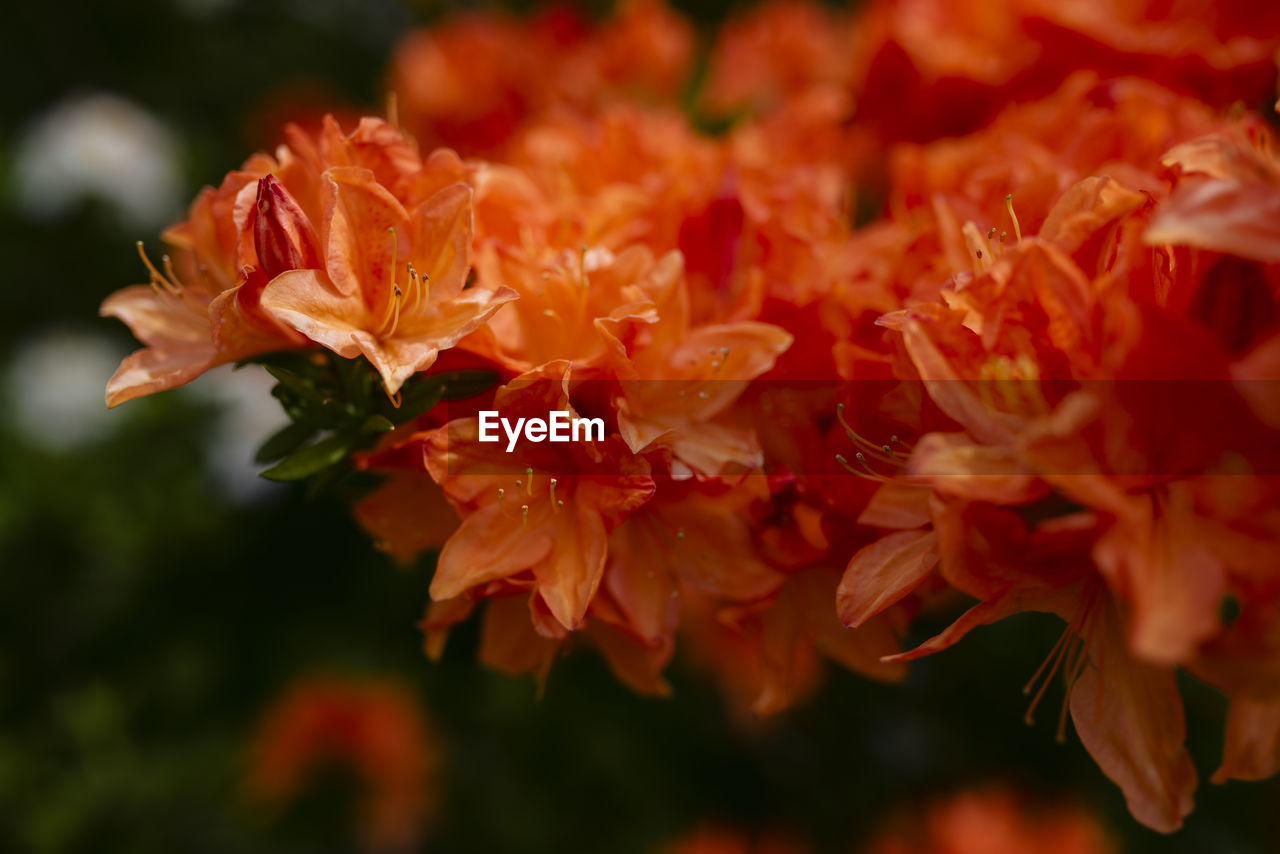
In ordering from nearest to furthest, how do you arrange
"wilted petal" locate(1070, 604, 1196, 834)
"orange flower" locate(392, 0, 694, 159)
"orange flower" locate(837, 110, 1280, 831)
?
"orange flower" locate(837, 110, 1280, 831)
"wilted petal" locate(1070, 604, 1196, 834)
"orange flower" locate(392, 0, 694, 159)

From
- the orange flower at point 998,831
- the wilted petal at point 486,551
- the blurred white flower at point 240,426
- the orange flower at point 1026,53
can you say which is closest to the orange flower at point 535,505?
the wilted petal at point 486,551

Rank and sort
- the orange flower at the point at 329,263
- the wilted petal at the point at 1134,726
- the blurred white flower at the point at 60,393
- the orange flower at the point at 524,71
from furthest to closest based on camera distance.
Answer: the blurred white flower at the point at 60,393 → the orange flower at the point at 524,71 → the orange flower at the point at 329,263 → the wilted petal at the point at 1134,726

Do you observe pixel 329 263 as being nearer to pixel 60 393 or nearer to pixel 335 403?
pixel 335 403

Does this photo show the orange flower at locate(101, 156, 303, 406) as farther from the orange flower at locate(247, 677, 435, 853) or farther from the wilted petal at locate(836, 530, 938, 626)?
the orange flower at locate(247, 677, 435, 853)

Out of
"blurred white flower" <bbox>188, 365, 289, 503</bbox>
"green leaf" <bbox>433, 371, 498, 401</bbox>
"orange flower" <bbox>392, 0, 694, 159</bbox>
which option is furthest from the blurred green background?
"green leaf" <bbox>433, 371, 498, 401</bbox>

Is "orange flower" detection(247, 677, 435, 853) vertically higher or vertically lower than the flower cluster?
lower

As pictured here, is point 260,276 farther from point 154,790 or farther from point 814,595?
point 154,790

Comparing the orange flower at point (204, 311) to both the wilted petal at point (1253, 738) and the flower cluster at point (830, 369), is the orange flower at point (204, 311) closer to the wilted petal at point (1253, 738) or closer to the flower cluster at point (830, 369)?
the flower cluster at point (830, 369)
